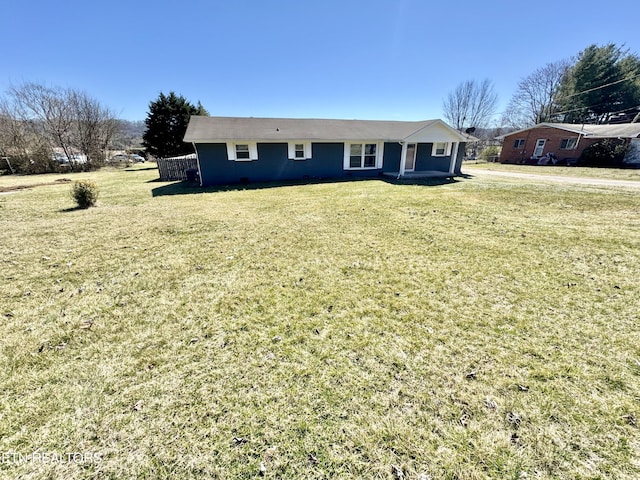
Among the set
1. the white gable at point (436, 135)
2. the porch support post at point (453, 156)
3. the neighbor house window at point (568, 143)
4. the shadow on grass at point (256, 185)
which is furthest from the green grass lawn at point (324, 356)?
the neighbor house window at point (568, 143)

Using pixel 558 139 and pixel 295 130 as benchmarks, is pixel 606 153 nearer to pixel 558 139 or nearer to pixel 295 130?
pixel 558 139

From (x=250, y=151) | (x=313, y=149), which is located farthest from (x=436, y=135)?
(x=250, y=151)

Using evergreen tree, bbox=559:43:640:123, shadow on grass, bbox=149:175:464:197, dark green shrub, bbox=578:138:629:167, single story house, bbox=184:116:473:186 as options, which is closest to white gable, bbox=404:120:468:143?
single story house, bbox=184:116:473:186

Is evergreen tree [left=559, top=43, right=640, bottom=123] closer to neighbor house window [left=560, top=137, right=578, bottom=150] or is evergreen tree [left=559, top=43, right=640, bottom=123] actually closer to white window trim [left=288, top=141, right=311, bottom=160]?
neighbor house window [left=560, top=137, right=578, bottom=150]

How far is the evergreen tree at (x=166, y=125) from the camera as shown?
27.2 m

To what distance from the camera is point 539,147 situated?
26750 mm

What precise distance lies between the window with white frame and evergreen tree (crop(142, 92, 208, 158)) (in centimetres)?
2019

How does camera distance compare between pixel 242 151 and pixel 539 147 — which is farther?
pixel 539 147

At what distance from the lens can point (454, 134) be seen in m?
15.8

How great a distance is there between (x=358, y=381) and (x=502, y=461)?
114cm

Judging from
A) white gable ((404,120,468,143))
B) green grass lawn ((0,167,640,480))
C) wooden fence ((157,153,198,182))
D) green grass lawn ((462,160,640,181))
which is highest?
white gable ((404,120,468,143))

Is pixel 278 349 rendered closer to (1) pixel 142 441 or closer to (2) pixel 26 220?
(1) pixel 142 441

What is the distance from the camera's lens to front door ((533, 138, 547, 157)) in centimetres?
2635

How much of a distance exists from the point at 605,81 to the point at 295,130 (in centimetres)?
4370
